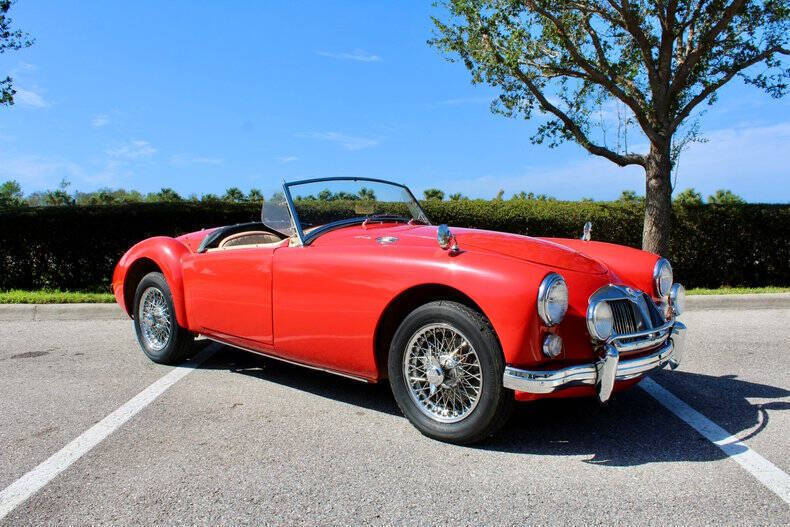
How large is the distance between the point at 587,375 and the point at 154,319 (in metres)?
3.72

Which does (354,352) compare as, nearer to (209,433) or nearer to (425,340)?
(425,340)

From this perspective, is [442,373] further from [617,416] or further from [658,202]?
[658,202]

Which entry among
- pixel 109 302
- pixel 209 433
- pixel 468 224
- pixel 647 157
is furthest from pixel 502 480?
pixel 647 157

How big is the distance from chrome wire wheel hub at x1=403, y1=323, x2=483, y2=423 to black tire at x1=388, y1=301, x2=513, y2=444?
0.08 feet

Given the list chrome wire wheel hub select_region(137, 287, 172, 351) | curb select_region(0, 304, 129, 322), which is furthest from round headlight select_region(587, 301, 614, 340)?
curb select_region(0, 304, 129, 322)

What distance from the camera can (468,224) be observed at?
10.5 metres

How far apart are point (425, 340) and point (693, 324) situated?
5.16 meters

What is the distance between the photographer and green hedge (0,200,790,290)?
10117mm

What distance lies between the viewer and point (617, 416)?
151 inches

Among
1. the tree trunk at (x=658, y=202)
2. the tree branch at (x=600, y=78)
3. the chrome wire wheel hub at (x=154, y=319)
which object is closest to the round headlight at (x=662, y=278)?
the chrome wire wheel hub at (x=154, y=319)

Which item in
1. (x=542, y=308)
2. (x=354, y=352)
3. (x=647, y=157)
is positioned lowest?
(x=354, y=352)

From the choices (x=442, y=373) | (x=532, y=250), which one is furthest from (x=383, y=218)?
(x=442, y=373)

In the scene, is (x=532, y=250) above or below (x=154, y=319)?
above

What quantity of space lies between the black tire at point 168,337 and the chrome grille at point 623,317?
11.0ft
